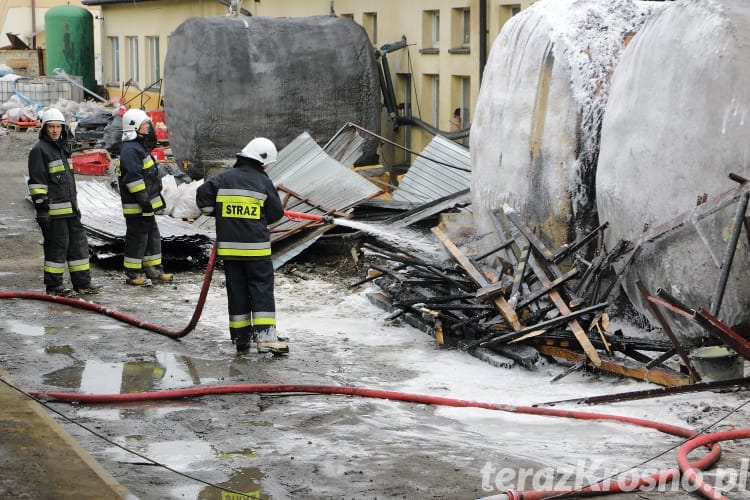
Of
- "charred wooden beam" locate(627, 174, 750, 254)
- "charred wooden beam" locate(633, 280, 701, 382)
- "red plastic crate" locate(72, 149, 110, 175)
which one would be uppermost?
"charred wooden beam" locate(627, 174, 750, 254)

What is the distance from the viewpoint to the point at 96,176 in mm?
19125

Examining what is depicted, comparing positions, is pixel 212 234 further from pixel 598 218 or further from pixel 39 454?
pixel 39 454

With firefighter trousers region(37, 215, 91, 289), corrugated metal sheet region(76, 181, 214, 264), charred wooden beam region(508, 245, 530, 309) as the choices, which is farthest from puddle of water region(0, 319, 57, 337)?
charred wooden beam region(508, 245, 530, 309)

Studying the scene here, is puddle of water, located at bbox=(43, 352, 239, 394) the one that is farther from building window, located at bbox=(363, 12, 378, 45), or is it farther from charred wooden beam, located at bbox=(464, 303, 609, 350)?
building window, located at bbox=(363, 12, 378, 45)

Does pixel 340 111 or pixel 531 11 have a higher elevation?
pixel 531 11

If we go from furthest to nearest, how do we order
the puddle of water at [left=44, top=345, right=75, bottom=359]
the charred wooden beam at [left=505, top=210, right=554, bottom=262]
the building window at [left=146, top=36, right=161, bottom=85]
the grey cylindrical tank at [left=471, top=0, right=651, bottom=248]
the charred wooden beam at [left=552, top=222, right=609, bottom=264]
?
the building window at [left=146, top=36, right=161, bottom=85], the grey cylindrical tank at [left=471, top=0, right=651, bottom=248], the charred wooden beam at [left=505, top=210, right=554, bottom=262], the charred wooden beam at [left=552, top=222, right=609, bottom=264], the puddle of water at [left=44, top=345, right=75, bottom=359]

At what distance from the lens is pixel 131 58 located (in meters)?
30.2

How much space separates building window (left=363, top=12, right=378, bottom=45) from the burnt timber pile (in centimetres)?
924

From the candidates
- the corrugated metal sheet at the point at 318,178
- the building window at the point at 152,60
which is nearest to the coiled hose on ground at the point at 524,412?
the corrugated metal sheet at the point at 318,178

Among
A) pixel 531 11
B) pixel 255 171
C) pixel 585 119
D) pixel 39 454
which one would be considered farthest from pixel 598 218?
pixel 39 454

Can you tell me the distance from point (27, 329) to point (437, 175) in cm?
558

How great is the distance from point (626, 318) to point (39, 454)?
5722 mm

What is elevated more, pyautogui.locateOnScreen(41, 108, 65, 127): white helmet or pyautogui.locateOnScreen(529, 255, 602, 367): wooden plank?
pyautogui.locateOnScreen(41, 108, 65, 127): white helmet

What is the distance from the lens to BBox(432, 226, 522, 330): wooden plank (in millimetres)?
8789
